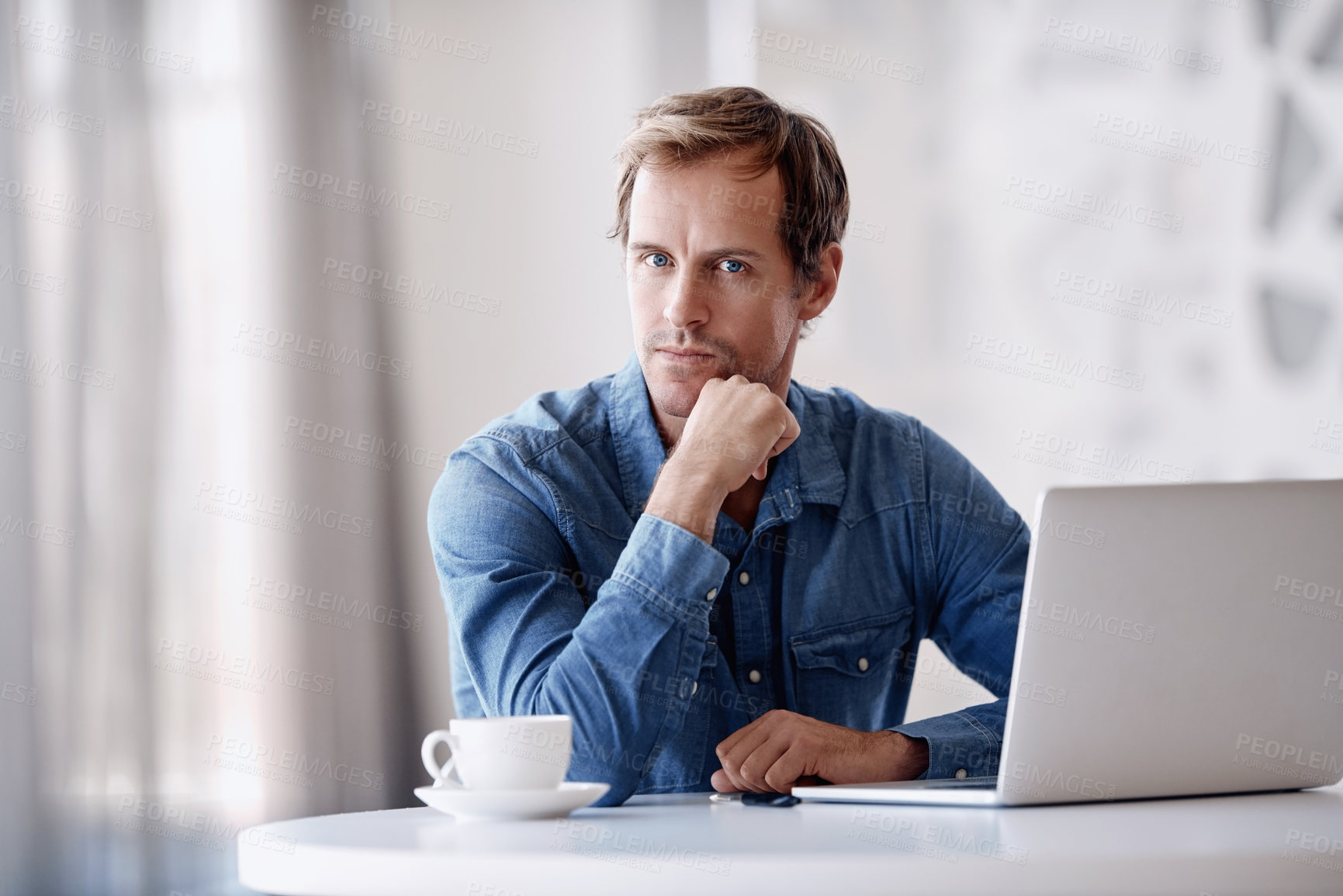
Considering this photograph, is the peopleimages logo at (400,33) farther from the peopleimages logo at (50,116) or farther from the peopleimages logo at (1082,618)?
the peopleimages logo at (1082,618)

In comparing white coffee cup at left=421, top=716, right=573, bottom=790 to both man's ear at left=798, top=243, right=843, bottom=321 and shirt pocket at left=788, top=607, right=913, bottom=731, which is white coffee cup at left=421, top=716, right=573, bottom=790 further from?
man's ear at left=798, top=243, right=843, bottom=321

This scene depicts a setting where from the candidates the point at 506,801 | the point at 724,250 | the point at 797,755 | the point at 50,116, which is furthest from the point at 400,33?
the point at 506,801

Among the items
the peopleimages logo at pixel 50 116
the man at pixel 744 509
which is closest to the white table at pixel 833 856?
the man at pixel 744 509

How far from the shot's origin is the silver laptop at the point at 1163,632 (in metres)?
0.77

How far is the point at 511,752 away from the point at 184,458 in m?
1.85

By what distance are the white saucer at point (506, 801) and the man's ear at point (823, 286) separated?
3.21ft

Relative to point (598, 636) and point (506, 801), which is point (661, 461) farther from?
point (506, 801)

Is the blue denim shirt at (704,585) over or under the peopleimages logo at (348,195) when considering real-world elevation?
under

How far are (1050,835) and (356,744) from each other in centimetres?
204

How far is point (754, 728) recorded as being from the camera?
1080mm

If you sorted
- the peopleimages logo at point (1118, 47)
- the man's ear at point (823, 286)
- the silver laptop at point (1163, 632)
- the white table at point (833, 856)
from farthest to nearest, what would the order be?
the peopleimages logo at point (1118, 47), the man's ear at point (823, 286), the silver laptop at point (1163, 632), the white table at point (833, 856)

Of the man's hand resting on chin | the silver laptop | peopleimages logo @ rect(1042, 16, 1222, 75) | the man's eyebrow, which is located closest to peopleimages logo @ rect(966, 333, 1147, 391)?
peopleimages logo @ rect(1042, 16, 1222, 75)

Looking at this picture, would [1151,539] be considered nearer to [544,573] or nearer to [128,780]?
[544,573]

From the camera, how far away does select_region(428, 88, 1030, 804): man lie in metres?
1.16
